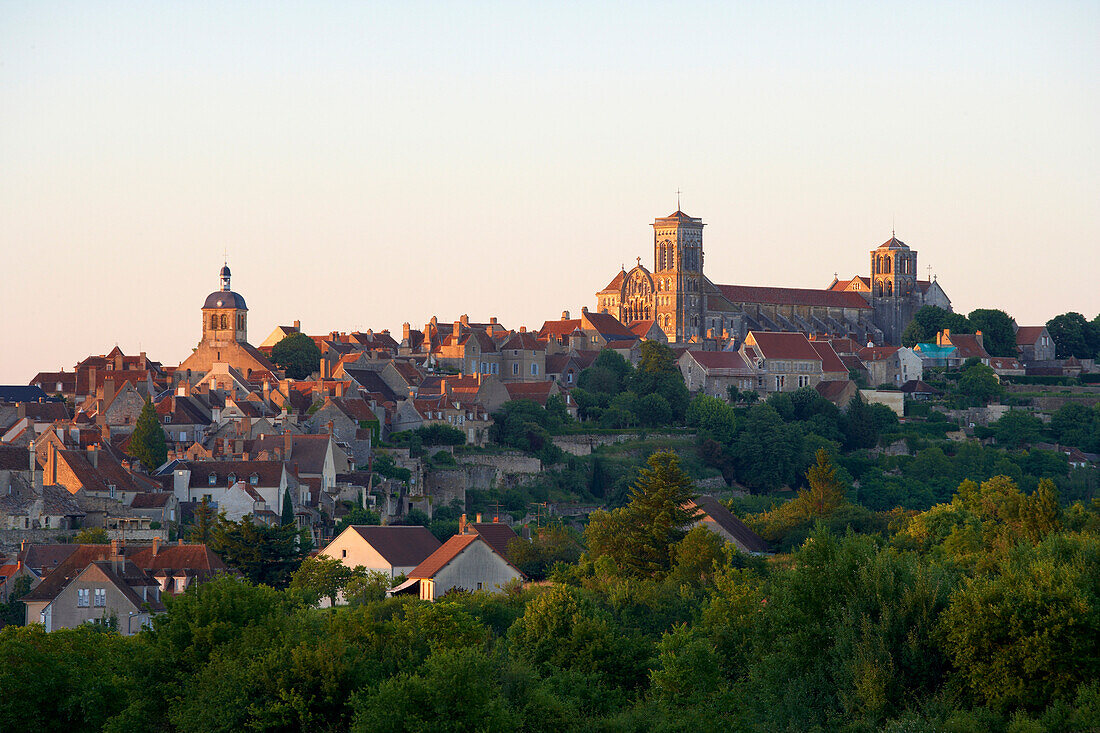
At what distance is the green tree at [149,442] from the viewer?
221ft

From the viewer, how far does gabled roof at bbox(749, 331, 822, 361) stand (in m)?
100

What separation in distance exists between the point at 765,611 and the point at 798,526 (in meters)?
26.2

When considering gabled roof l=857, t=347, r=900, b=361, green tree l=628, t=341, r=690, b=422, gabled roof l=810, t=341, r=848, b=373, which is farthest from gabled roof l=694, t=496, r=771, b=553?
gabled roof l=857, t=347, r=900, b=361

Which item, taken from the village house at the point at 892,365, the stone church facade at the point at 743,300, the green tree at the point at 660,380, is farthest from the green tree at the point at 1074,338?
the green tree at the point at 660,380

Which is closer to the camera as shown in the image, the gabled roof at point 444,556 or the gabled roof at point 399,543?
the gabled roof at point 444,556

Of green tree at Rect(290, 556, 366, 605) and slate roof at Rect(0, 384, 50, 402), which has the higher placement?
slate roof at Rect(0, 384, 50, 402)

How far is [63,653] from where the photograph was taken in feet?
120

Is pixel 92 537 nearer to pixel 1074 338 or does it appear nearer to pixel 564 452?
pixel 564 452

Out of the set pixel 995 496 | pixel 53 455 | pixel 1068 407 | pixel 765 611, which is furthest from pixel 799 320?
pixel 765 611

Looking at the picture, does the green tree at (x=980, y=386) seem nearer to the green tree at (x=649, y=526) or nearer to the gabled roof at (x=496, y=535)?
the green tree at (x=649, y=526)

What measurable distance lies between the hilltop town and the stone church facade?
208mm

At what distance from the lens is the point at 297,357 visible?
90.6 metres

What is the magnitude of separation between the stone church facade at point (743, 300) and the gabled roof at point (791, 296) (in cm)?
6

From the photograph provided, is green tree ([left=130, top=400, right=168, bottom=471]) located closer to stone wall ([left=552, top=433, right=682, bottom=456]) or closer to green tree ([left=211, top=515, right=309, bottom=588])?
green tree ([left=211, top=515, right=309, bottom=588])
